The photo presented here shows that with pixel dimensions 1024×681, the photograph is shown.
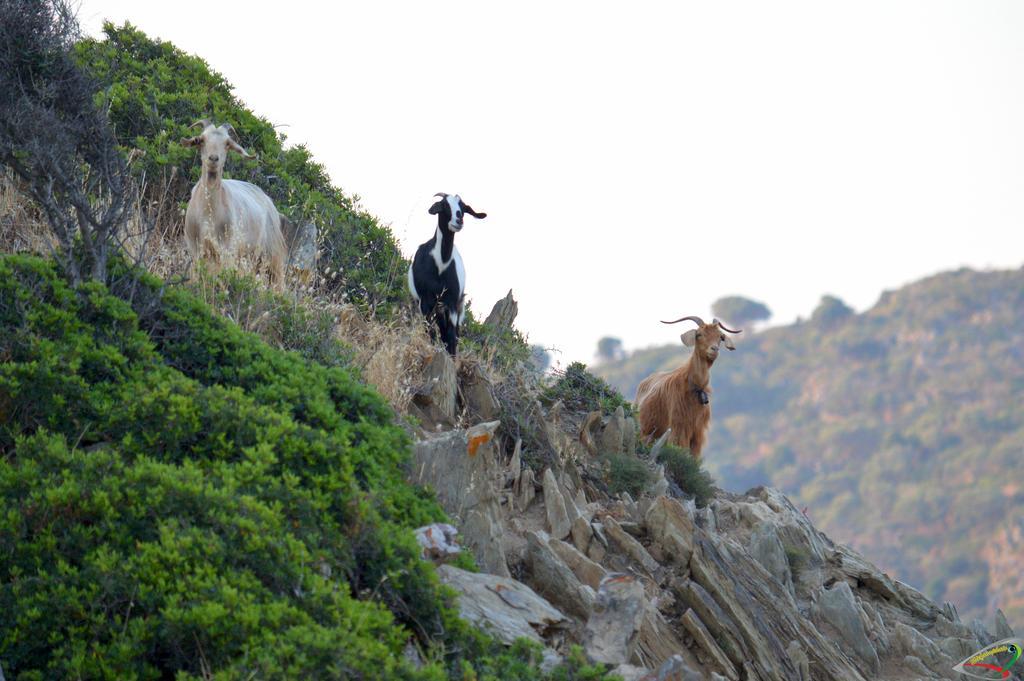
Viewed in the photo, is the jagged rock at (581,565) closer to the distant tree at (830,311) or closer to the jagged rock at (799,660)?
the jagged rock at (799,660)

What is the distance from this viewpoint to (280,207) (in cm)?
1392

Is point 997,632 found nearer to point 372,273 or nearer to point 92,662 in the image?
point 372,273

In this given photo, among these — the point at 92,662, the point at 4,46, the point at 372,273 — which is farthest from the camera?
the point at 372,273

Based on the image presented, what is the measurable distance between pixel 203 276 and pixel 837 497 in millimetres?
75883

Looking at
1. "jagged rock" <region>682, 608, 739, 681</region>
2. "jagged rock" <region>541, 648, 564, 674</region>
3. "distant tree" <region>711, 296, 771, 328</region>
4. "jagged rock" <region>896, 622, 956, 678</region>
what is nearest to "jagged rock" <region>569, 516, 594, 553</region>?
"jagged rock" <region>682, 608, 739, 681</region>

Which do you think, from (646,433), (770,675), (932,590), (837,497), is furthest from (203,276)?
(837,497)

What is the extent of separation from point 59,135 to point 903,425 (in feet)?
280

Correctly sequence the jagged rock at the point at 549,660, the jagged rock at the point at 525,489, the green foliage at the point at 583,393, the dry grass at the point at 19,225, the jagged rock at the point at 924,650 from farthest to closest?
the green foliage at the point at 583,393 → the jagged rock at the point at 924,650 → the jagged rock at the point at 525,489 → the dry grass at the point at 19,225 → the jagged rock at the point at 549,660

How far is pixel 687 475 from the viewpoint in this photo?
1217cm

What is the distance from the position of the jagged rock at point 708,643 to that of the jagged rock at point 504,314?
18.5ft

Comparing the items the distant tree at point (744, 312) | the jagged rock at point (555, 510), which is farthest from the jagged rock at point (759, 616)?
the distant tree at point (744, 312)

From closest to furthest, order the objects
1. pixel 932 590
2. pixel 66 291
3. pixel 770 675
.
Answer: pixel 66 291, pixel 770 675, pixel 932 590

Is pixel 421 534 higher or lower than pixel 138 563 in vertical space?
higher

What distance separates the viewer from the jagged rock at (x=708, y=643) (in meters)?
8.20
